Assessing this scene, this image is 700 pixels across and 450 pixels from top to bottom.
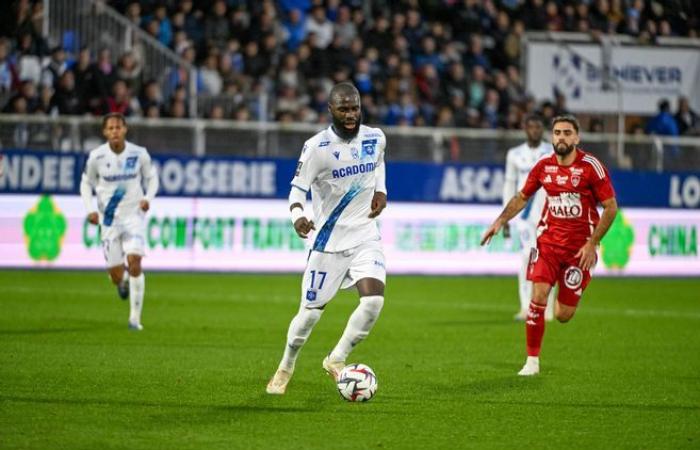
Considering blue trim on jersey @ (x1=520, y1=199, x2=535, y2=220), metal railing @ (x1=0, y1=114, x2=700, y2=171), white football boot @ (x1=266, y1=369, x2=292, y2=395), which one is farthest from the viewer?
metal railing @ (x1=0, y1=114, x2=700, y2=171)

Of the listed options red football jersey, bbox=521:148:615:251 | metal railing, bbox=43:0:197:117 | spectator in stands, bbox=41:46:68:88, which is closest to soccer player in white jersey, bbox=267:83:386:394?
red football jersey, bbox=521:148:615:251

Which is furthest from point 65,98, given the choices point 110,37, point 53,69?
point 110,37

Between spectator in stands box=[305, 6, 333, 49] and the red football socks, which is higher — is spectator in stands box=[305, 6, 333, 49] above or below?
above

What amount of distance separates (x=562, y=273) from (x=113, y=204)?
641 centimetres

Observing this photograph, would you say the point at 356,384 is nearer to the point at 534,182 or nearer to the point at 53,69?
the point at 534,182

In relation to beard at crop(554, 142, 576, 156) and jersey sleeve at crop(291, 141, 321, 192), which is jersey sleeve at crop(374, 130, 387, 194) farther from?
beard at crop(554, 142, 576, 156)

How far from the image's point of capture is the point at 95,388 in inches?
421

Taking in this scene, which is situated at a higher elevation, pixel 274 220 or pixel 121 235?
pixel 274 220

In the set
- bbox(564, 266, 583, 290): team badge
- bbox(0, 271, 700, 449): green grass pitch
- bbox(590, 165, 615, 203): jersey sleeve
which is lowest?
bbox(0, 271, 700, 449): green grass pitch

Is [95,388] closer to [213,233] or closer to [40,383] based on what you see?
[40,383]

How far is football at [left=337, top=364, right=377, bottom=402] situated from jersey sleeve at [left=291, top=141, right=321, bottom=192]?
148 cm

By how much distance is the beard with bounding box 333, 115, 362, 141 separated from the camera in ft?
34.3

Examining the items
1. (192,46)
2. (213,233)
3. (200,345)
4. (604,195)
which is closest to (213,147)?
(213,233)

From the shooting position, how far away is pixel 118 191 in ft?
53.9
